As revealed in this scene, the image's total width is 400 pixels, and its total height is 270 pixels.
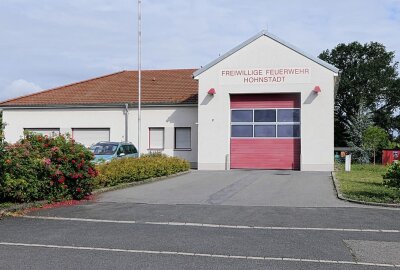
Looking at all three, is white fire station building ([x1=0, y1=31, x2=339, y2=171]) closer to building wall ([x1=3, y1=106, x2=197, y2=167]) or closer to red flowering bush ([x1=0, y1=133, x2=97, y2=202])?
building wall ([x1=3, y1=106, x2=197, y2=167])

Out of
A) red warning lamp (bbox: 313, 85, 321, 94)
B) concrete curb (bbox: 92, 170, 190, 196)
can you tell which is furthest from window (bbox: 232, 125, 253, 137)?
concrete curb (bbox: 92, 170, 190, 196)

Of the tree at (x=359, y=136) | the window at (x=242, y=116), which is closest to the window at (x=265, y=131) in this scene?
the window at (x=242, y=116)

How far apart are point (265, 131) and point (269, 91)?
7.12 feet

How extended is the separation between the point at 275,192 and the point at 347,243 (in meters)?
7.87

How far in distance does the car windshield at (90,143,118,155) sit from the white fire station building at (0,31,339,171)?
153 cm

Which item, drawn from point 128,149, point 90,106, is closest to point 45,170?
point 128,149

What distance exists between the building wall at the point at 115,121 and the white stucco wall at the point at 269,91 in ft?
7.01

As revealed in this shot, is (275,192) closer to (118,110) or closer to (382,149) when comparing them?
(118,110)

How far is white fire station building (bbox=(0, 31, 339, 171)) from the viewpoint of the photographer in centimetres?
2597

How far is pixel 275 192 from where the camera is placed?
16.3 meters

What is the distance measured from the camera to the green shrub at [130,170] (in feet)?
57.0

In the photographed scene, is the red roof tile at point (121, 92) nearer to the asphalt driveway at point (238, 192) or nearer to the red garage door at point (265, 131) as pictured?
the red garage door at point (265, 131)

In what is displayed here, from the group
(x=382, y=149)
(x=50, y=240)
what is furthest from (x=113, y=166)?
(x=382, y=149)

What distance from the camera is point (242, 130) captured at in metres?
27.4
